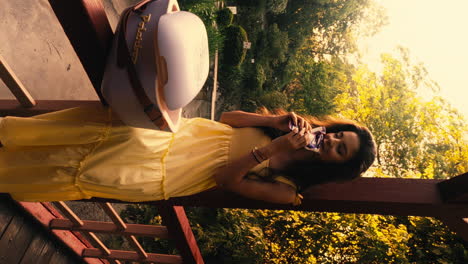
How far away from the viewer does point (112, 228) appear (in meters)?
2.29

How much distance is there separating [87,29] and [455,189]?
1.51 m

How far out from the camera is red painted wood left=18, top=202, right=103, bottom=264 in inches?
87.3

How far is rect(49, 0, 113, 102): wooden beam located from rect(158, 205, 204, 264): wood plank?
3.27 feet

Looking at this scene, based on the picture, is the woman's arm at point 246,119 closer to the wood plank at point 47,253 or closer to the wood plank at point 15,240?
the wood plank at point 15,240

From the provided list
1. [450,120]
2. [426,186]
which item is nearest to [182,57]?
[426,186]

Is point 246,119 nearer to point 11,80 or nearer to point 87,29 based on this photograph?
point 87,29

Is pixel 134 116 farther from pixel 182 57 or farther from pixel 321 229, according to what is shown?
pixel 321 229

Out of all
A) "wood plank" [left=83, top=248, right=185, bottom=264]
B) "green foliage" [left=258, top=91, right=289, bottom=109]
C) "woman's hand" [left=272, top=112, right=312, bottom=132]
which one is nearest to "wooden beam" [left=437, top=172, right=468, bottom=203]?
"woman's hand" [left=272, top=112, right=312, bottom=132]

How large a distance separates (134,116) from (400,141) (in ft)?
27.4

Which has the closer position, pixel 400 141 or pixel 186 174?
pixel 186 174

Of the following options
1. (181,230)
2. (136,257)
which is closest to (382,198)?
(181,230)

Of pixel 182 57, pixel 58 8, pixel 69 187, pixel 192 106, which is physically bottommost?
pixel 192 106

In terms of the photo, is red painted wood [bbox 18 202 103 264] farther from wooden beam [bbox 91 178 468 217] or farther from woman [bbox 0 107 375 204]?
wooden beam [bbox 91 178 468 217]

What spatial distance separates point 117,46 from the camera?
96 centimetres
